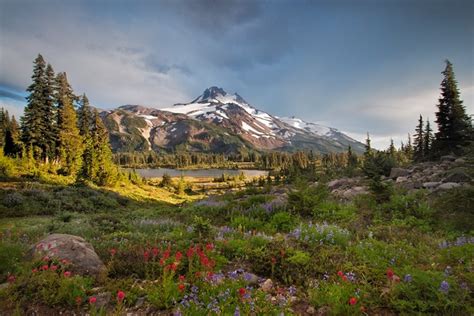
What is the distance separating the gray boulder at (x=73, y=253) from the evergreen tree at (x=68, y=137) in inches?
1766

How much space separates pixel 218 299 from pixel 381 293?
257 cm

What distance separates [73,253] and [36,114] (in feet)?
154

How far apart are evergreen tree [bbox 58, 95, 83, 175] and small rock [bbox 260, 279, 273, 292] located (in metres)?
48.1

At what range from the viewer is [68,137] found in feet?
151

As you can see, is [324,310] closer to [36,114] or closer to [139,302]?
[139,302]

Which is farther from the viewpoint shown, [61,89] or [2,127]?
[2,127]

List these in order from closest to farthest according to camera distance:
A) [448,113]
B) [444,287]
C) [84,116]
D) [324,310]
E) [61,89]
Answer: [444,287] < [324,310] < [448,113] < [61,89] < [84,116]

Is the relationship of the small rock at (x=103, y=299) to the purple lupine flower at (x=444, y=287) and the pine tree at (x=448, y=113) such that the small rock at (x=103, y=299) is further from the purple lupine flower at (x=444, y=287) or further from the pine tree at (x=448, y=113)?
the pine tree at (x=448, y=113)

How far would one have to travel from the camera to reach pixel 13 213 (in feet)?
56.3

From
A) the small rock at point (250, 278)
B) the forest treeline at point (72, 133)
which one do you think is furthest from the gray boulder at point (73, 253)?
the forest treeline at point (72, 133)

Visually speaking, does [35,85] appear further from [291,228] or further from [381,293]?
[381,293]

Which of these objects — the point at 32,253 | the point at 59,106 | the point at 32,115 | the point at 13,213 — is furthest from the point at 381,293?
the point at 59,106

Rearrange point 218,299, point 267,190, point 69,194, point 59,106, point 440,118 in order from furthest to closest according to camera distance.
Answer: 1. point 59,106
2. point 440,118
3. point 69,194
4. point 267,190
5. point 218,299

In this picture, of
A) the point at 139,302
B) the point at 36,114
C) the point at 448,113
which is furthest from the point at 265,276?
the point at 36,114
